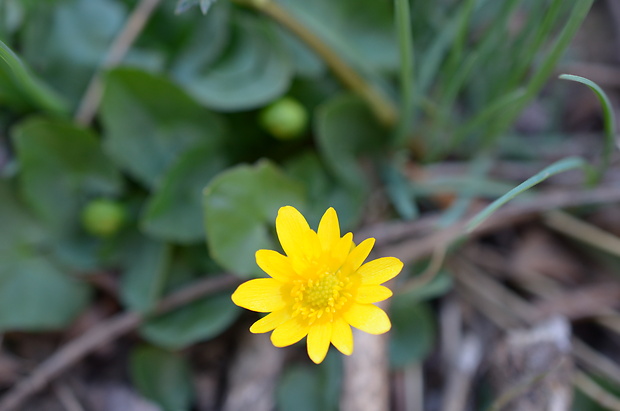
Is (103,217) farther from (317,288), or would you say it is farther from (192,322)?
(317,288)

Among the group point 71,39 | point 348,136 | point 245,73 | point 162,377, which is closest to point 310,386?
point 162,377

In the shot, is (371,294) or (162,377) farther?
(162,377)

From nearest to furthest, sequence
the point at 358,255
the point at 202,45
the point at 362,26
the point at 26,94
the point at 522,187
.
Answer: the point at 522,187
the point at 358,255
the point at 26,94
the point at 202,45
the point at 362,26

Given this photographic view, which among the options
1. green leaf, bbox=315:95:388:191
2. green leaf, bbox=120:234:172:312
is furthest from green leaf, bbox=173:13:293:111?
green leaf, bbox=120:234:172:312

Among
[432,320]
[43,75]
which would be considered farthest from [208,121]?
[432,320]

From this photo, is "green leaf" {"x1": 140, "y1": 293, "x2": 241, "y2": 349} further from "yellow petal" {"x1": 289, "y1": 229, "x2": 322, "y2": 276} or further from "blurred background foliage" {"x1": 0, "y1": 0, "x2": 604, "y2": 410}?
"yellow petal" {"x1": 289, "y1": 229, "x2": 322, "y2": 276}

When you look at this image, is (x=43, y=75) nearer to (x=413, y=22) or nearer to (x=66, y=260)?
(x=66, y=260)
